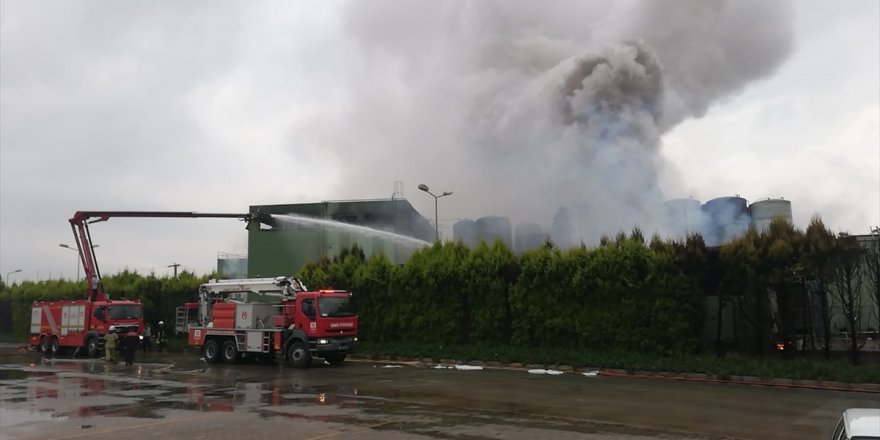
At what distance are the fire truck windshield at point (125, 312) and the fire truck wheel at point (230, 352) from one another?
814 cm

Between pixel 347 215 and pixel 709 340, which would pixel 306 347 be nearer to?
pixel 709 340

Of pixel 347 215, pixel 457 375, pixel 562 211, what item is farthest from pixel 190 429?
pixel 347 215

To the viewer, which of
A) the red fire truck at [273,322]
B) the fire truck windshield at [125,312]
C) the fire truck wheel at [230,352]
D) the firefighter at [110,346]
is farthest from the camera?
the fire truck windshield at [125,312]

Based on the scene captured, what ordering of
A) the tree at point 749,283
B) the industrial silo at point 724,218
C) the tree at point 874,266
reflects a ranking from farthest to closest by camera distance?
the industrial silo at point 724,218 < the tree at point 749,283 < the tree at point 874,266

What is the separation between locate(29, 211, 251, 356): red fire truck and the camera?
29.4 metres

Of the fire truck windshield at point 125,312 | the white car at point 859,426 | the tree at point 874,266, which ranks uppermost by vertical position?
the tree at point 874,266

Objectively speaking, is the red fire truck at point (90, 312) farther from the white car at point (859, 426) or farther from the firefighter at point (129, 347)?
the white car at point (859, 426)

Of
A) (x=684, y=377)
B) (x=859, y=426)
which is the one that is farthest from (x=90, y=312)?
(x=859, y=426)

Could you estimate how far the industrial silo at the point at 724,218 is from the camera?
1409 inches

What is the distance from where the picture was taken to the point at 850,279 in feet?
60.6

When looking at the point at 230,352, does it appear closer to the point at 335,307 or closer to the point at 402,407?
the point at 335,307

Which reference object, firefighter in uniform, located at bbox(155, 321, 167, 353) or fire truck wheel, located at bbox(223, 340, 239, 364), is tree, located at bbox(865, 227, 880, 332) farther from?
firefighter in uniform, located at bbox(155, 321, 167, 353)

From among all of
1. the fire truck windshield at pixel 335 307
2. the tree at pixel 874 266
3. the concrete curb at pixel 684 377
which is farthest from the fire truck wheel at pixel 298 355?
the tree at pixel 874 266

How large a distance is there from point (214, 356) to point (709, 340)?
690 inches
